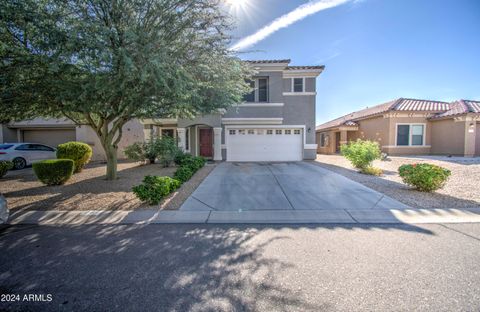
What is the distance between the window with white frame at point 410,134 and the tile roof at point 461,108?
4.45 ft

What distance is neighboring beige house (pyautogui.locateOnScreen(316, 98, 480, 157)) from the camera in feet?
49.2

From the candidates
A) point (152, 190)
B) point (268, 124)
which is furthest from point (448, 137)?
point (152, 190)

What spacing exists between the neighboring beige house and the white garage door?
30.5 feet

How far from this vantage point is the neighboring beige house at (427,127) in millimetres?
14992

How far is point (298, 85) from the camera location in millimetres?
14711

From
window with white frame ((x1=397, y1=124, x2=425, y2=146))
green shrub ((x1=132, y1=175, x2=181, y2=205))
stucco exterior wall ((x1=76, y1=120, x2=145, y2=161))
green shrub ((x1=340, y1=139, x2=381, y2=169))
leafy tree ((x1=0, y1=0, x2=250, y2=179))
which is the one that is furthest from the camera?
window with white frame ((x1=397, y1=124, x2=425, y2=146))

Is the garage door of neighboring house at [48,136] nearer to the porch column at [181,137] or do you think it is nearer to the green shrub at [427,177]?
the porch column at [181,137]

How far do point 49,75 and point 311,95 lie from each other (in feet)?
46.0

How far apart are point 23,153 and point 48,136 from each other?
5196 mm

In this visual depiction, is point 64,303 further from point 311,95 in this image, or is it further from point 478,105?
point 478,105

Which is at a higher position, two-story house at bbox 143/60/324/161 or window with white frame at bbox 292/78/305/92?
window with white frame at bbox 292/78/305/92

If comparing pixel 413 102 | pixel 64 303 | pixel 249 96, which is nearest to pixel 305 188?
pixel 64 303

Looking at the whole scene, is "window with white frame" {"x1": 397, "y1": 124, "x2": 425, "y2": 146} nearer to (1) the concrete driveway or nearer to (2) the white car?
(1) the concrete driveway

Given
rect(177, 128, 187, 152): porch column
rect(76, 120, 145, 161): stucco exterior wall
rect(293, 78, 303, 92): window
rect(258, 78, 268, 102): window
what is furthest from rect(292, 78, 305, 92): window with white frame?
rect(76, 120, 145, 161): stucco exterior wall
